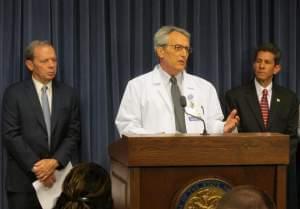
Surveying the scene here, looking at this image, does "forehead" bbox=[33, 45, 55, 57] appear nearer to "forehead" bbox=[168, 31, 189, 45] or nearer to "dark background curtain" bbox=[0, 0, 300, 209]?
"dark background curtain" bbox=[0, 0, 300, 209]

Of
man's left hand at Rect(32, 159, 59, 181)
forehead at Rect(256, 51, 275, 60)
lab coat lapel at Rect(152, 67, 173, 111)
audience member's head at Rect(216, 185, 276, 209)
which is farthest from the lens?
forehead at Rect(256, 51, 275, 60)

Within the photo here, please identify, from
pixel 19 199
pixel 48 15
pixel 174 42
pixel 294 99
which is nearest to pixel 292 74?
pixel 294 99

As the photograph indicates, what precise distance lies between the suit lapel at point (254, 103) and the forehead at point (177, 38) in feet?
3.17

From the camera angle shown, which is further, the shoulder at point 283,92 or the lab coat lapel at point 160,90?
the shoulder at point 283,92

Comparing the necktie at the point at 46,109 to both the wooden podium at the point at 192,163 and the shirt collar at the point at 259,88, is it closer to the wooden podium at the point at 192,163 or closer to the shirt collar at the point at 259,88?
the wooden podium at the point at 192,163

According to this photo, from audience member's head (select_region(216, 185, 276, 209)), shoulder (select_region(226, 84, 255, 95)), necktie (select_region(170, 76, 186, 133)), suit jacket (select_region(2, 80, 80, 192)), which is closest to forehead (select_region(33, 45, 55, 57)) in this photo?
suit jacket (select_region(2, 80, 80, 192))

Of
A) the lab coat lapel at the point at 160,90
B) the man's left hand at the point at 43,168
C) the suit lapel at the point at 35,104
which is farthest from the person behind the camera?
the suit lapel at the point at 35,104

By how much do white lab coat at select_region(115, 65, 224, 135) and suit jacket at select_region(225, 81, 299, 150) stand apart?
0.75 meters

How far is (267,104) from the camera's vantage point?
13.8ft

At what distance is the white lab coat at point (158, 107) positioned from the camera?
10.7 feet

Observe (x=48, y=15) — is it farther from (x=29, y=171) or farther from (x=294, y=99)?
(x=294, y=99)

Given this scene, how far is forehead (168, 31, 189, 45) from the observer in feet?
11.3

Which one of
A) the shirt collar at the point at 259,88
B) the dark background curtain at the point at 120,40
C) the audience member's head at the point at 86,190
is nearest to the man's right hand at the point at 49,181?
the dark background curtain at the point at 120,40

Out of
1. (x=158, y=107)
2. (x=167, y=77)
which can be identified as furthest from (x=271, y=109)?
(x=158, y=107)
